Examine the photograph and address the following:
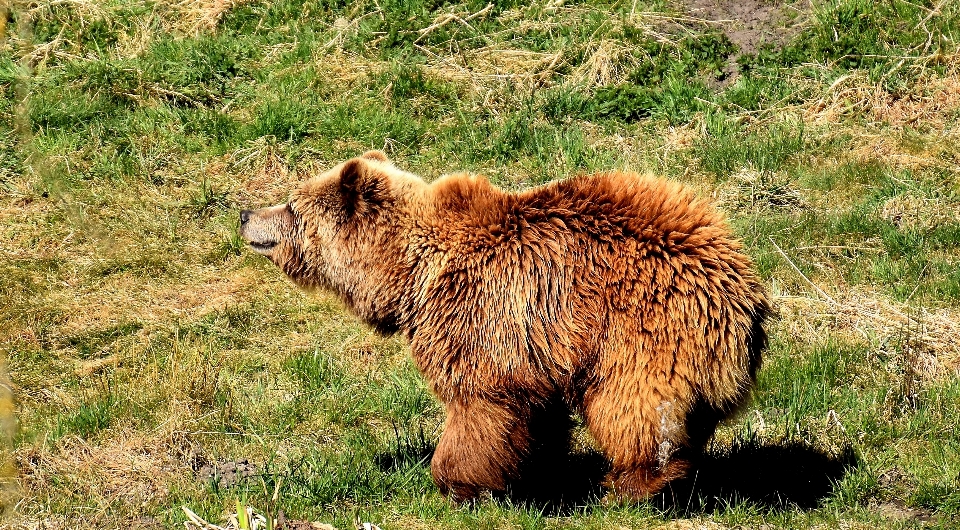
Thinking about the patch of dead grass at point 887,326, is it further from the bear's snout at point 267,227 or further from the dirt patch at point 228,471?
the dirt patch at point 228,471

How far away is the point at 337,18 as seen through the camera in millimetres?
10203

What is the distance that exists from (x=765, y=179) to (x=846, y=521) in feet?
12.2

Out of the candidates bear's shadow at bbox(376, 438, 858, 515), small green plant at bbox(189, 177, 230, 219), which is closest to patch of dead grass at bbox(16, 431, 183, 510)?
bear's shadow at bbox(376, 438, 858, 515)

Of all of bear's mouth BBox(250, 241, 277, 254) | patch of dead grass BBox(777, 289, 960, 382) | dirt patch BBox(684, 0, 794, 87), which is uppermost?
dirt patch BBox(684, 0, 794, 87)

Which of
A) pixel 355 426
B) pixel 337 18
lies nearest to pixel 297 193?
pixel 355 426

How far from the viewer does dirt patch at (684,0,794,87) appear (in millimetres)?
9328

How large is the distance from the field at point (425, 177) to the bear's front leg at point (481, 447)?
17 cm

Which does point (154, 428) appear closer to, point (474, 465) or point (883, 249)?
point (474, 465)

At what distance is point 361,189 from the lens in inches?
215

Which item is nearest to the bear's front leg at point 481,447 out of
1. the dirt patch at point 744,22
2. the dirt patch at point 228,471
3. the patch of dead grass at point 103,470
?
the dirt patch at point 228,471

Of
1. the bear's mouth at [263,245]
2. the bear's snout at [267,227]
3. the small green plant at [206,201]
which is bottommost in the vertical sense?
the small green plant at [206,201]

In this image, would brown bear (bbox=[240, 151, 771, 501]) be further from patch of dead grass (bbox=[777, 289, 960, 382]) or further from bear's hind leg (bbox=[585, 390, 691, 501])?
patch of dead grass (bbox=[777, 289, 960, 382])

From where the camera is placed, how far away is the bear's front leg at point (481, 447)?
201 inches

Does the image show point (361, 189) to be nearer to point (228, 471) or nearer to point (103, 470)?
point (228, 471)
